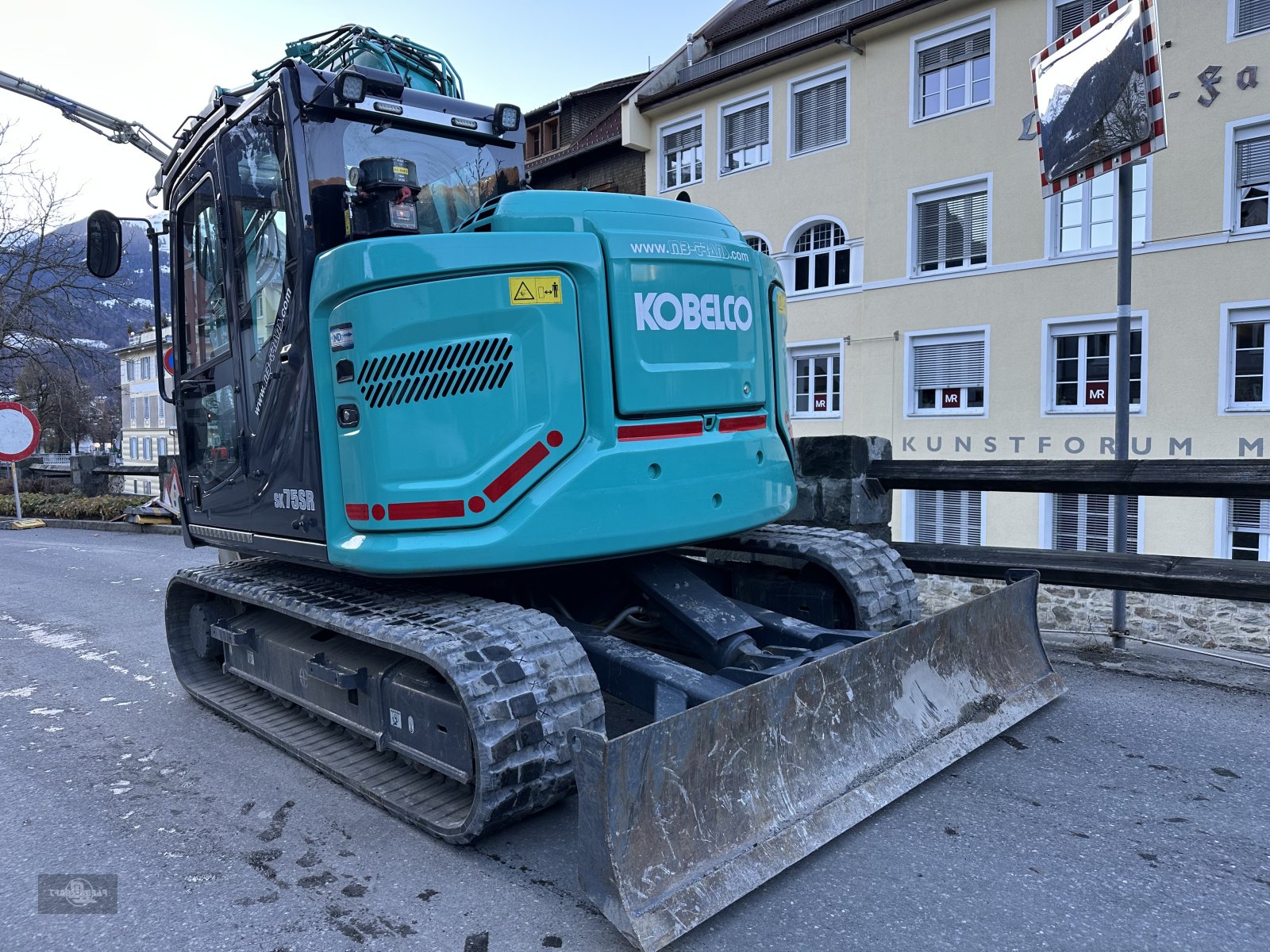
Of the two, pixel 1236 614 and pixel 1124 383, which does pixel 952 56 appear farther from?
pixel 1124 383

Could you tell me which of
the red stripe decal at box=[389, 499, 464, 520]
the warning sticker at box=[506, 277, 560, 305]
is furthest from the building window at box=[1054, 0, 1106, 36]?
the red stripe decal at box=[389, 499, 464, 520]

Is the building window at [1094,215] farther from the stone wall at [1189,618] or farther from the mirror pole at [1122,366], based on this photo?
the mirror pole at [1122,366]

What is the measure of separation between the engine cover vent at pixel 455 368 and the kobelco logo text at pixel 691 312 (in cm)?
55

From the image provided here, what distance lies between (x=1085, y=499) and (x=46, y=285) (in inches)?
1049

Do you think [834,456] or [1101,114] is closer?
[1101,114]

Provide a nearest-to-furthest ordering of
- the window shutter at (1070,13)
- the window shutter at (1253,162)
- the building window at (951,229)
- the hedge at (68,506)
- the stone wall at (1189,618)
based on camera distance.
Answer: the stone wall at (1189,618) < the window shutter at (1253,162) < the window shutter at (1070,13) < the building window at (951,229) < the hedge at (68,506)

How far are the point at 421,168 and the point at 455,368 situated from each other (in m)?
1.41

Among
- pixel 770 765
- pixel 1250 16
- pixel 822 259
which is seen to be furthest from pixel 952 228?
pixel 770 765

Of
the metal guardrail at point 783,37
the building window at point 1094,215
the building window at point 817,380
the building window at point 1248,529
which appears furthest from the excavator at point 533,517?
the metal guardrail at point 783,37

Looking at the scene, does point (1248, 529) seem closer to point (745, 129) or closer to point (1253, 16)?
point (1253, 16)

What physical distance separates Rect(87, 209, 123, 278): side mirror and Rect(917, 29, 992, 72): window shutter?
1687 centimetres

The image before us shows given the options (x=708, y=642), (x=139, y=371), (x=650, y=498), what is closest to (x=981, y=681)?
(x=708, y=642)

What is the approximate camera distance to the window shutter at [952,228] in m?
17.9

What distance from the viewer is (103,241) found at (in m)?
4.93
